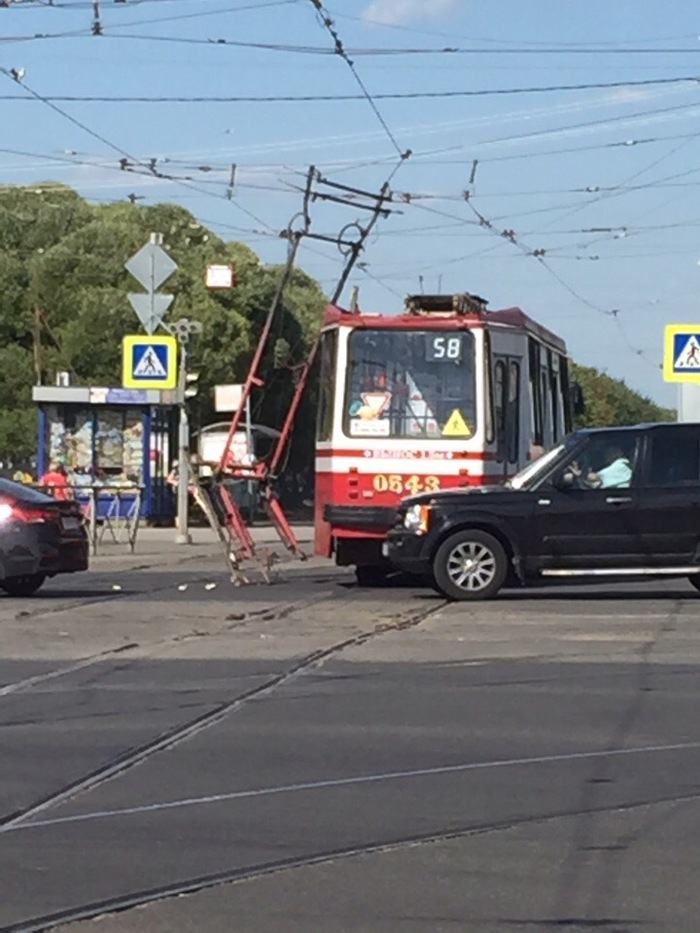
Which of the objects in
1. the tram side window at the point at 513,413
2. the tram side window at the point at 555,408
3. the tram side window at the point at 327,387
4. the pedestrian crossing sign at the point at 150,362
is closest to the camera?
the tram side window at the point at 327,387

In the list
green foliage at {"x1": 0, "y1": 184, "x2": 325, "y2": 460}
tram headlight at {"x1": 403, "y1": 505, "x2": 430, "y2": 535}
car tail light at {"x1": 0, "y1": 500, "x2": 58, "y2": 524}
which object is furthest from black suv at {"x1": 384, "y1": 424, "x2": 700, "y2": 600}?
green foliage at {"x1": 0, "y1": 184, "x2": 325, "y2": 460}

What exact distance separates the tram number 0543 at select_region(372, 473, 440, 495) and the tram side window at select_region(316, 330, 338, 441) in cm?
83

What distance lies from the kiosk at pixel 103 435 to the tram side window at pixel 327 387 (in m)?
14.6

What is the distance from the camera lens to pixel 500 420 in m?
23.6

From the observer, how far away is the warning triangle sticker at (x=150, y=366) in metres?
33.4

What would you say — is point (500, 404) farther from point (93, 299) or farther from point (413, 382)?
point (93, 299)

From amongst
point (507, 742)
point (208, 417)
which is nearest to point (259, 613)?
point (507, 742)

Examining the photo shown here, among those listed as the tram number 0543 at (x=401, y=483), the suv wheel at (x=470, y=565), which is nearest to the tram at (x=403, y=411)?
the tram number 0543 at (x=401, y=483)

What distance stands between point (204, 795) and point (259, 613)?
408 inches

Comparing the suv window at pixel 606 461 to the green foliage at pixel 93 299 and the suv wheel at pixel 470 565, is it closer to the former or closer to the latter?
the suv wheel at pixel 470 565

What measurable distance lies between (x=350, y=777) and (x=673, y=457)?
11.8 m

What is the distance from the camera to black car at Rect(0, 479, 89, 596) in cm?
2173

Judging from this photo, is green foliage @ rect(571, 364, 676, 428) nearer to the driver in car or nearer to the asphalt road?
the driver in car

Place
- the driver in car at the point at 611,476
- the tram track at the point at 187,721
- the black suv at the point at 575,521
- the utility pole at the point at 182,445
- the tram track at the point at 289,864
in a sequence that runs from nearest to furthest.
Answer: the tram track at the point at 289,864, the tram track at the point at 187,721, the black suv at the point at 575,521, the driver in car at the point at 611,476, the utility pole at the point at 182,445
